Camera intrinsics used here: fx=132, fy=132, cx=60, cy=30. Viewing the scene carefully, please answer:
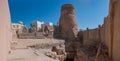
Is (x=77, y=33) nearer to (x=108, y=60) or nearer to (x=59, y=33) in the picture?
(x=59, y=33)

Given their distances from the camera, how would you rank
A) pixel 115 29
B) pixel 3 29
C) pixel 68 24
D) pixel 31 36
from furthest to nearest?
pixel 68 24 → pixel 31 36 → pixel 115 29 → pixel 3 29

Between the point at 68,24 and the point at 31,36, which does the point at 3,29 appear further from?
the point at 68,24

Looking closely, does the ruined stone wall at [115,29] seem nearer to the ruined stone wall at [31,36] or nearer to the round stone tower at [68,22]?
the ruined stone wall at [31,36]

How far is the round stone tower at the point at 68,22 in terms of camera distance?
29116 mm

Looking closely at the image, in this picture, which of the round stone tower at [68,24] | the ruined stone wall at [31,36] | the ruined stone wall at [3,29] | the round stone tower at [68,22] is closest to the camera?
the ruined stone wall at [3,29]

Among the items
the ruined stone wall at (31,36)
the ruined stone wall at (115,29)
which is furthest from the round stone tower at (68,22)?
the ruined stone wall at (115,29)

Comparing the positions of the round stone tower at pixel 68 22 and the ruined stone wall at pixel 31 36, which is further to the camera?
the round stone tower at pixel 68 22

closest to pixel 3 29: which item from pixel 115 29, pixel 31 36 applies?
pixel 115 29

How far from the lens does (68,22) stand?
29547mm

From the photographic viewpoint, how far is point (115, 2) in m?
5.49

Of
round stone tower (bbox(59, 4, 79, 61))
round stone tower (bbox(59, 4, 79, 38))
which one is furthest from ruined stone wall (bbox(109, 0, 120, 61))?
round stone tower (bbox(59, 4, 79, 38))

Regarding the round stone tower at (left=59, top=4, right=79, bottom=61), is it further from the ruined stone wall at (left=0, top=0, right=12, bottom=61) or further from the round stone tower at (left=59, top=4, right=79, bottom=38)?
the ruined stone wall at (left=0, top=0, right=12, bottom=61)

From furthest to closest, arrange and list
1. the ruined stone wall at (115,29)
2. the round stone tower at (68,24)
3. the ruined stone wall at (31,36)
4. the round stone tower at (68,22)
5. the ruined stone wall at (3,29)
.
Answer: the round stone tower at (68,22) < the round stone tower at (68,24) < the ruined stone wall at (31,36) < the ruined stone wall at (115,29) < the ruined stone wall at (3,29)

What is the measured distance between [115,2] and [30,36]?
21.3 m
